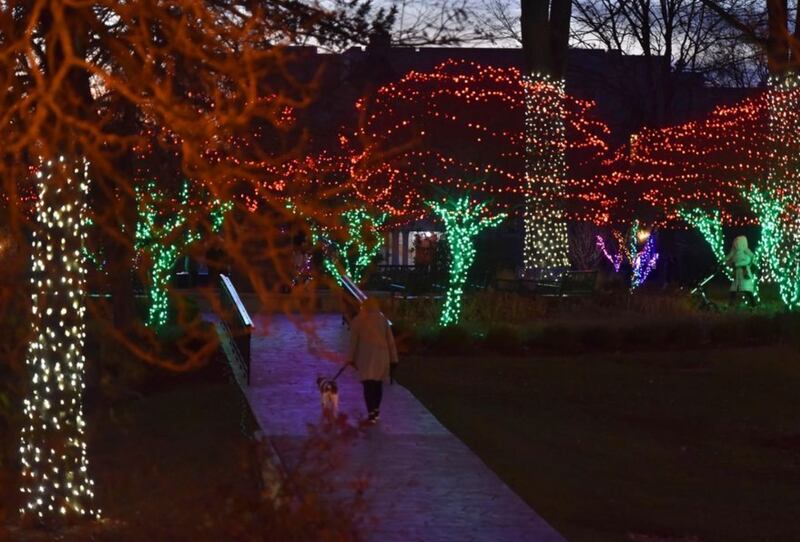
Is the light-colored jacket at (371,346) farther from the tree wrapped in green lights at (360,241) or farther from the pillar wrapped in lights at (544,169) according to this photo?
the pillar wrapped in lights at (544,169)

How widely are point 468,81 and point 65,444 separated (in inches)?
642

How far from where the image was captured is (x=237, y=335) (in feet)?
64.3

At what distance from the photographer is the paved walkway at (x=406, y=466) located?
9.99 metres

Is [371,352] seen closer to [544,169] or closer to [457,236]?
[457,236]

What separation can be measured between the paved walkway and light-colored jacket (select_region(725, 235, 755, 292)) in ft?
40.8

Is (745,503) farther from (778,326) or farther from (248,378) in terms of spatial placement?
(778,326)

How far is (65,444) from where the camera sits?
1132cm

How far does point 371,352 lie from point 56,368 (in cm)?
416

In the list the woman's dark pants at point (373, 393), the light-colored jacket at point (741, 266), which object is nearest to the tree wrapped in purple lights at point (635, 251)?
the light-colored jacket at point (741, 266)

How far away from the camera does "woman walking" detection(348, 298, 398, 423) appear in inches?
581

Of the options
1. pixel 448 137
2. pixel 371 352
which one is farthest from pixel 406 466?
pixel 448 137

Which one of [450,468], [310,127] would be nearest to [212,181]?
[450,468]

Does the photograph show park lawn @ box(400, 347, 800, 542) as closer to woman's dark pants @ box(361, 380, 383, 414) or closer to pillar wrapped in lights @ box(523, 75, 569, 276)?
woman's dark pants @ box(361, 380, 383, 414)

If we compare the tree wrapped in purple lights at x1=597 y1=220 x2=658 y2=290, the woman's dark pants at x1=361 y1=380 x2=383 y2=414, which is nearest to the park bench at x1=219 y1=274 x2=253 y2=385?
the woman's dark pants at x1=361 y1=380 x2=383 y2=414
